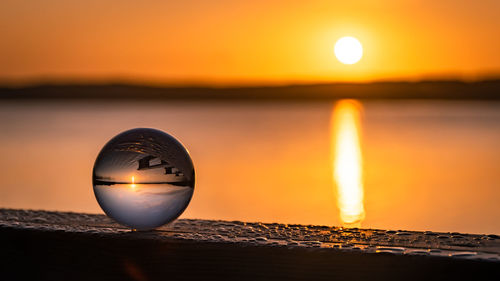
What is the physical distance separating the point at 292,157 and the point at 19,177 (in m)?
4.77

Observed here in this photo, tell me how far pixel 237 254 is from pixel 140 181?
455mm

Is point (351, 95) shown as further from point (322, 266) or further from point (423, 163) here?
point (322, 266)

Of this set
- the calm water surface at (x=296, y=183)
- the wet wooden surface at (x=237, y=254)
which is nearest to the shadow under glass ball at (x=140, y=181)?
the wet wooden surface at (x=237, y=254)

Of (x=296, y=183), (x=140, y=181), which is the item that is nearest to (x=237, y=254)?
(x=140, y=181)

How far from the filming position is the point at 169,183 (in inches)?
80.7

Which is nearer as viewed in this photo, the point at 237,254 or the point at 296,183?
the point at 237,254

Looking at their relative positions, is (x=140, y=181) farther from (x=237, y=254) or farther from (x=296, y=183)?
(x=296, y=183)

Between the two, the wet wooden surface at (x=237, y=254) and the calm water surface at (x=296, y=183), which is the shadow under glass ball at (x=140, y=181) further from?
the calm water surface at (x=296, y=183)

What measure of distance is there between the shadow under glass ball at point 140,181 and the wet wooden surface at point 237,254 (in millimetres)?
71

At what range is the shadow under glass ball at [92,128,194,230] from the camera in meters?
1.99

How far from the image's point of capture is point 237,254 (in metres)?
1.68

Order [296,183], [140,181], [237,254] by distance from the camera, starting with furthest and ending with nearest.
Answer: [296,183] < [140,181] < [237,254]

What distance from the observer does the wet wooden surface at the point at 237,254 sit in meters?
1.55

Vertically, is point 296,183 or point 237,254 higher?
point 296,183
